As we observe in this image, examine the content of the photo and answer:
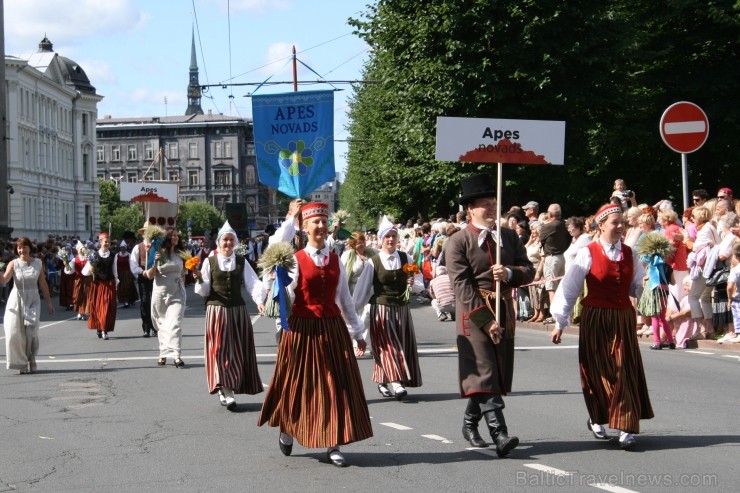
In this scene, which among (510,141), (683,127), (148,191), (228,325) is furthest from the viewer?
(148,191)

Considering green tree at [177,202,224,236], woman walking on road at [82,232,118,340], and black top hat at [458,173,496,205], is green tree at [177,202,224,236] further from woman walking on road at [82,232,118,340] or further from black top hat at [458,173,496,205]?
black top hat at [458,173,496,205]

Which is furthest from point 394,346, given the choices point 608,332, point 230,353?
point 608,332

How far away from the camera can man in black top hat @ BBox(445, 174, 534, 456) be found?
8.27 meters

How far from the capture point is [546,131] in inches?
455

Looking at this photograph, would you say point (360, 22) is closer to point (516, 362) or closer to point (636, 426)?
point (516, 362)

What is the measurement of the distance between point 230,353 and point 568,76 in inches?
800

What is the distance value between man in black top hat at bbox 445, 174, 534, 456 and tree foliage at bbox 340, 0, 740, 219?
20774mm

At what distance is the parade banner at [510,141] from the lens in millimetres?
10562

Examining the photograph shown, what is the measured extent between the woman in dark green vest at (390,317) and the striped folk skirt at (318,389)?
2649 mm

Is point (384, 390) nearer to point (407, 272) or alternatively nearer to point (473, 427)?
point (407, 272)

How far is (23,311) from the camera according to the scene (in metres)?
15.4

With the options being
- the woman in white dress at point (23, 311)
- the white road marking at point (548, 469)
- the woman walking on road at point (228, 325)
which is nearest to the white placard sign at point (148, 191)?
the woman in white dress at point (23, 311)

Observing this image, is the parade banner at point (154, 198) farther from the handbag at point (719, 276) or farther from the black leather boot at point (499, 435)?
the black leather boot at point (499, 435)

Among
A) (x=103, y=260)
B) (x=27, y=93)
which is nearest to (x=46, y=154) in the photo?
(x=27, y=93)
